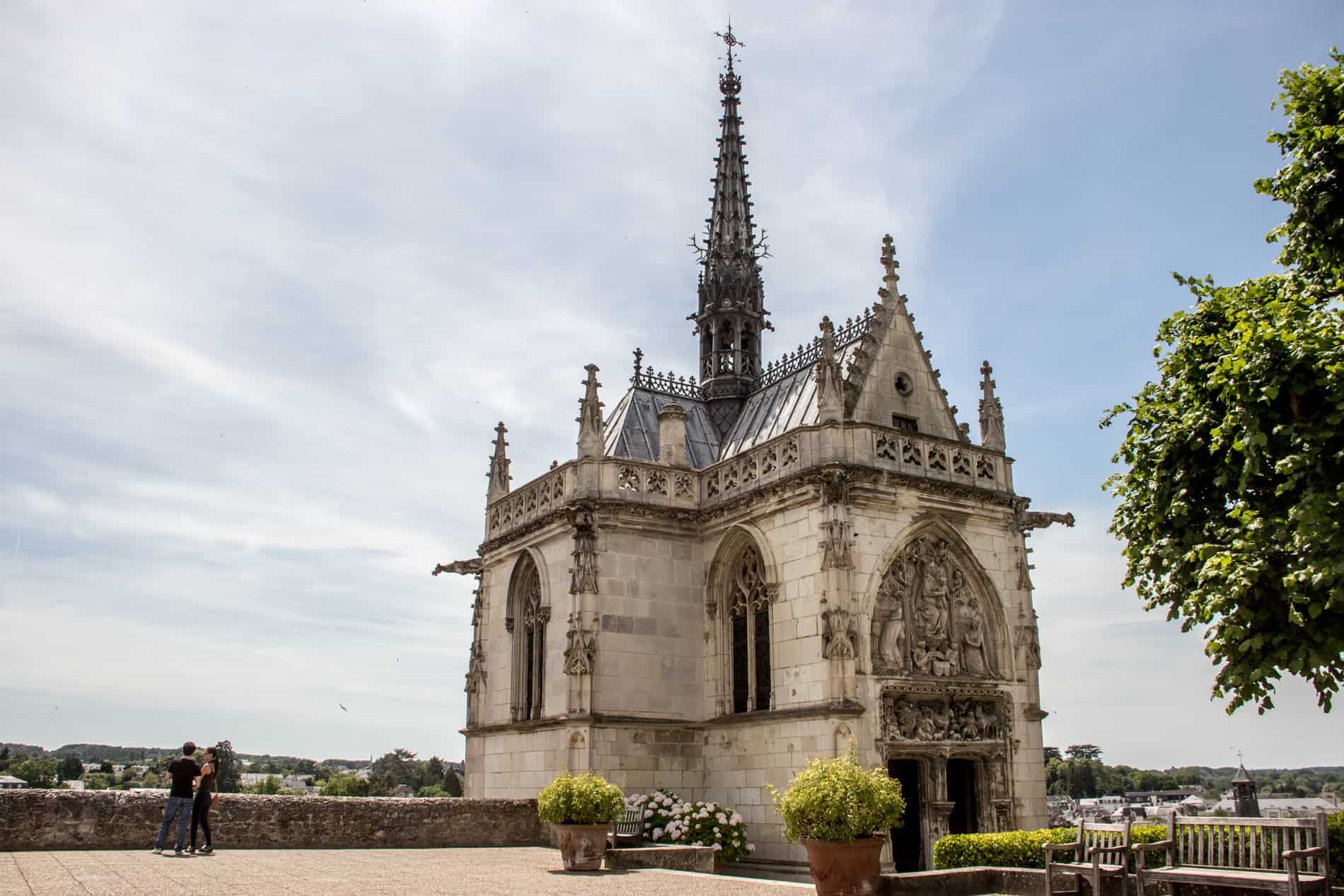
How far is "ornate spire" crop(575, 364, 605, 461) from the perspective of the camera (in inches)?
1026

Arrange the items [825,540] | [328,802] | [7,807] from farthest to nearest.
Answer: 1. [825,540]
2. [328,802]
3. [7,807]

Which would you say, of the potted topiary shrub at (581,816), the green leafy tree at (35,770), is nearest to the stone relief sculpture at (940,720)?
the potted topiary shrub at (581,816)

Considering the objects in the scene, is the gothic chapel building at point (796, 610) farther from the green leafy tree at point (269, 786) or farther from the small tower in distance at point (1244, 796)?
the green leafy tree at point (269, 786)

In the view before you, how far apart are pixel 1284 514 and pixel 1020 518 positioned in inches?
521

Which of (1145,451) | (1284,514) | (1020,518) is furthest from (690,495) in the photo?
(1284,514)

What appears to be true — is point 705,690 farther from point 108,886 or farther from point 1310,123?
point 1310,123

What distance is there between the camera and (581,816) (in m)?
17.5

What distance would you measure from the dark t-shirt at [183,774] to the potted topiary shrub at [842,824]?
8624mm

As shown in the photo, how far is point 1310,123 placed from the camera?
512 inches

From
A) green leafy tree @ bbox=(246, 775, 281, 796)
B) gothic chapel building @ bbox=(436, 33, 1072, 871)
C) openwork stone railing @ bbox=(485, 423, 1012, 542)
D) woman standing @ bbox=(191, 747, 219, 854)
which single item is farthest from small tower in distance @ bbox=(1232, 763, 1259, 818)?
green leafy tree @ bbox=(246, 775, 281, 796)

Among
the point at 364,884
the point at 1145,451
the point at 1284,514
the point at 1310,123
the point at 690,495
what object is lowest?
the point at 364,884

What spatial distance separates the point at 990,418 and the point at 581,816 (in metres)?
14.3

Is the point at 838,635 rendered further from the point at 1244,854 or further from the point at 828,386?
the point at 1244,854

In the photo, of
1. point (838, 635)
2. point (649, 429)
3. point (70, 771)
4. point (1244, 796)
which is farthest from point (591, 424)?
point (70, 771)
